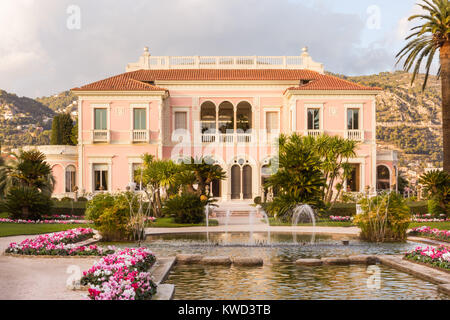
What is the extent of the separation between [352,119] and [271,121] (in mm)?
5805

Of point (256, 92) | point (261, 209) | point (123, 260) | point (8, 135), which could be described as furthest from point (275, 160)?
point (8, 135)

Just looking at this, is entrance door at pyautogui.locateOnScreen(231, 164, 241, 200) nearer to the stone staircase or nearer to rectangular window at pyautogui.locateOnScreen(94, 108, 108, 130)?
the stone staircase

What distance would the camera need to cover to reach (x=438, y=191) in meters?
25.0

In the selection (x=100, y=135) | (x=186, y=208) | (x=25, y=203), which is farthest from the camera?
(x=100, y=135)

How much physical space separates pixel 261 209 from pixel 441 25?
544 inches

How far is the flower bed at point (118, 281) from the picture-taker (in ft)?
25.3

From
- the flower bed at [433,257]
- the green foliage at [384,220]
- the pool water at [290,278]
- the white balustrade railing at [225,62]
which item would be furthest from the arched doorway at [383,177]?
the flower bed at [433,257]

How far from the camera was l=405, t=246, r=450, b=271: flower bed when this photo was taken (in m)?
11.0

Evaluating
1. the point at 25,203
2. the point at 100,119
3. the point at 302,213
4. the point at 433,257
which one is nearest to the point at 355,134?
the point at 302,213

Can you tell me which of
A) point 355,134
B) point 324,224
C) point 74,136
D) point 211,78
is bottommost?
point 324,224

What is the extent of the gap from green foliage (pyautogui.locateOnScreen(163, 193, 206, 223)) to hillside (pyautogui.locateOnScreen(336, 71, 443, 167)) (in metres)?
49.3

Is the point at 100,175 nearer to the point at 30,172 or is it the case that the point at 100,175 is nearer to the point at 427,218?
the point at 30,172
